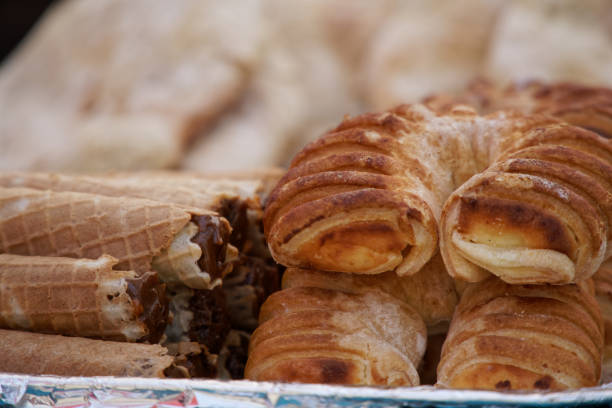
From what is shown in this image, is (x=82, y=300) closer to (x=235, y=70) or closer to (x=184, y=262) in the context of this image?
(x=184, y=262)

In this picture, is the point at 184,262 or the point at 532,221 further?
the point at 184,262

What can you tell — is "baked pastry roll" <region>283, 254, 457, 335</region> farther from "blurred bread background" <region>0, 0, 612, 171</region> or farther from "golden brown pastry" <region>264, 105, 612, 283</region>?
"blurred bread background" <region>0, 0, 612, 171</region>

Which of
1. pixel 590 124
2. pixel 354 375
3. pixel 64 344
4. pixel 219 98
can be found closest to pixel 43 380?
pixel 64 344

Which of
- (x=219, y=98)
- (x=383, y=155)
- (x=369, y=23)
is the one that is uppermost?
(x=383, y=155)

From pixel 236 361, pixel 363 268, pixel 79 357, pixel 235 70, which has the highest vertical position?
pixel 363 268

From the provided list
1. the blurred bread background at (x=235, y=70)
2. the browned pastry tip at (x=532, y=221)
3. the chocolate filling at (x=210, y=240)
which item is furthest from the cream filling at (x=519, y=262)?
the blurred bread background at (x=235, y=70)

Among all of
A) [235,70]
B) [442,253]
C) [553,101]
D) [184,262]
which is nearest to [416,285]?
[442,253]

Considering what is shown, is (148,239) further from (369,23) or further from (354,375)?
(369,23)
